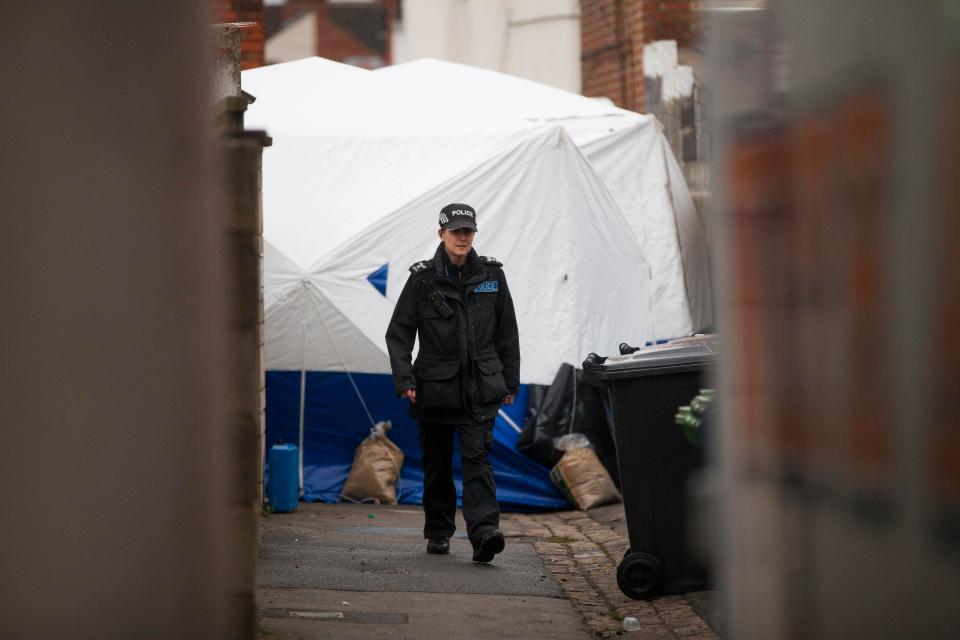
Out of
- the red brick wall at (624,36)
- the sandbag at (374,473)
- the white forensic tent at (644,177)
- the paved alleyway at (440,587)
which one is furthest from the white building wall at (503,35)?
A: the paved alleyway at (440,587)

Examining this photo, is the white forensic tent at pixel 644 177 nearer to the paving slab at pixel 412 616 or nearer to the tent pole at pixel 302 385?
the tent pole at pixel 302 385

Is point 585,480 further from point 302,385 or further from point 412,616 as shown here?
point 412,616

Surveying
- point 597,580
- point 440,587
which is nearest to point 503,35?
point 597,580

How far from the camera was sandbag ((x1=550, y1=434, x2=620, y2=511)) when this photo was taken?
30.2ft

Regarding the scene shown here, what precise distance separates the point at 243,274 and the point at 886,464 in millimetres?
1818

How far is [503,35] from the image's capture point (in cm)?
1962

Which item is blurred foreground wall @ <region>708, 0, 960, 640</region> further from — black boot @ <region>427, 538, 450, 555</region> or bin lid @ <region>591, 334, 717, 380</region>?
black boot @ <region>427, 538, 450, 555</region>

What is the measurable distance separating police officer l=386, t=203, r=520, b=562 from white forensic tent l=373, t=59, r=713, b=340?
3.84 m

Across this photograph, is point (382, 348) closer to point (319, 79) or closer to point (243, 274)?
point (319, 79)

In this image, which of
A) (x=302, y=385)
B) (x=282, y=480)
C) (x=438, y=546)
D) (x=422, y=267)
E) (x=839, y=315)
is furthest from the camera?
(x=302, y=385)

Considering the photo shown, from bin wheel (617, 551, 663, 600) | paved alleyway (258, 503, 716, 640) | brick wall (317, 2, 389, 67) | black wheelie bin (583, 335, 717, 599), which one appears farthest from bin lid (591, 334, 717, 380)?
brick wall (317, 2, 389, 67)

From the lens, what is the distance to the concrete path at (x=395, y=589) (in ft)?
18.4

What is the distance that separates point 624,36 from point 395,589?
898cm

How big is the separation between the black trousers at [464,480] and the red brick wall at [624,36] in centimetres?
647
